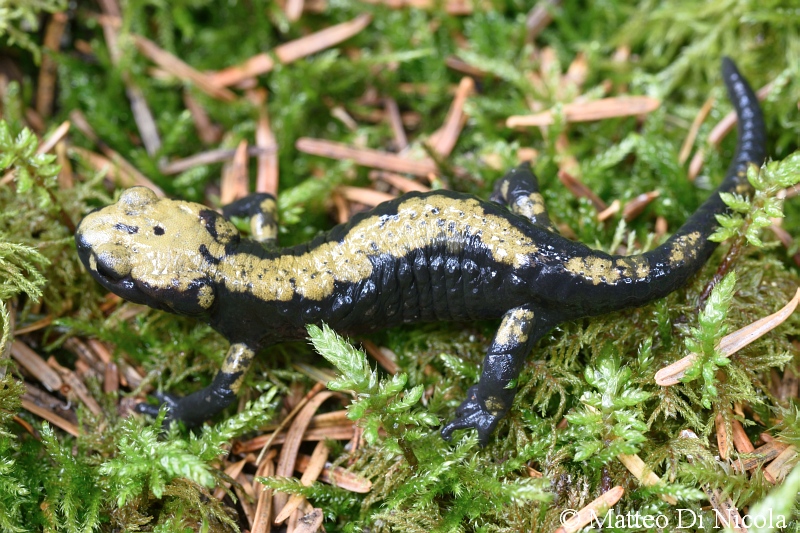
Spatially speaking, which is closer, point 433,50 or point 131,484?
point 131,484

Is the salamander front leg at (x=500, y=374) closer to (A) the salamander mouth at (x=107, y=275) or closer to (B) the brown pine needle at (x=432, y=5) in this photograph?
(A) the salamander mouth at (x=107, y=275)

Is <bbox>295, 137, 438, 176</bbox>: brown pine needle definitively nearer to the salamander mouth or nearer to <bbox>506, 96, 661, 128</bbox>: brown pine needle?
<bbox>506, 96, 661, 128</bbox>: brown pine needle

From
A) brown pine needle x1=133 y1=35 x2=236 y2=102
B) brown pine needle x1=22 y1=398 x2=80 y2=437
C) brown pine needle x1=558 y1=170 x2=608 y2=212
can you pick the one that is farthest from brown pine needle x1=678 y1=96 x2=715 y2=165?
brown pine needle x1=22 y1=398 x2=80 y2=437

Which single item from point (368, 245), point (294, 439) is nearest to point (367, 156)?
point (368, 245)

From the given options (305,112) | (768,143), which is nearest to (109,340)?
(305,112)

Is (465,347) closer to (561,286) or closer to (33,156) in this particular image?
(561,286)

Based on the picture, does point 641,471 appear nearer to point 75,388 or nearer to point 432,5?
point 75,388
